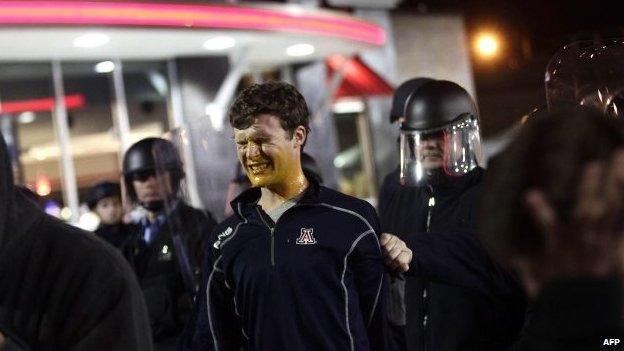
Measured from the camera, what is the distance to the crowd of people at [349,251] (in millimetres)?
1429

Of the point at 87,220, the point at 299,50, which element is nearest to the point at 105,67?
the point at 87,220

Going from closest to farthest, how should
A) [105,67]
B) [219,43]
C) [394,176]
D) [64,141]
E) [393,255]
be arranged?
[393,255] < [394,176] < [64,141] < [219,43] < [105,67]

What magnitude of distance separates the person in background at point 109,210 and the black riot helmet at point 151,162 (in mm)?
531

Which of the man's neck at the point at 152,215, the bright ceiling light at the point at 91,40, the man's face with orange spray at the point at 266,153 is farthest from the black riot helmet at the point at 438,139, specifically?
the bright ceiling light at the point at 91,40

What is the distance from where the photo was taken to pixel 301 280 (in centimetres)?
308

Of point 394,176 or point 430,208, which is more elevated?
point 394,176

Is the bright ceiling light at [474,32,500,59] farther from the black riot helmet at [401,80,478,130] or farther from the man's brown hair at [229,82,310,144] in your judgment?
the man's brown hair at [229,82,310,144]

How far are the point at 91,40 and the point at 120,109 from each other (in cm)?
213

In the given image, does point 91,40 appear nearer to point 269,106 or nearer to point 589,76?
point 269,106

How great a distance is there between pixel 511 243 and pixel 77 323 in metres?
1.00

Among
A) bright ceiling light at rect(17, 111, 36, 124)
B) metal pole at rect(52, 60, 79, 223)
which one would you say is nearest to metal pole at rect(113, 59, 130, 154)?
metal pole at rect(52, 60, 79, 223)

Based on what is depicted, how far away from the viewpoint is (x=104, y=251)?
207 centimetres

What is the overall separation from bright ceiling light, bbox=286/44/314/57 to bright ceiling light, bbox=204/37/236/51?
1.27m

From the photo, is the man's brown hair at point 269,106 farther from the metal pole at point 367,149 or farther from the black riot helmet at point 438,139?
the metal pole at point 367,149
